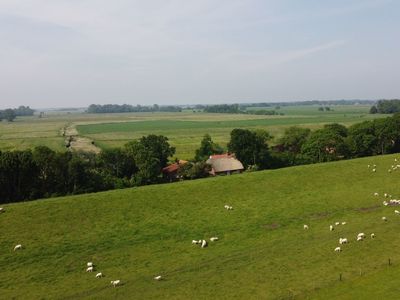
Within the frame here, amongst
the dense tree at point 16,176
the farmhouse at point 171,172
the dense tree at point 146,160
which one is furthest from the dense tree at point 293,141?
the dense tree at point 16,176

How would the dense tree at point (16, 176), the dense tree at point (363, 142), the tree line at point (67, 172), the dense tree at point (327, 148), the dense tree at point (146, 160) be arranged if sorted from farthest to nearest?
the dense tree at point (363, 142) < the dense tree at point (327, 148) < the dense tree at point (146, 160) < the tree line at point (67, 172) < the dense tree at point (16, 176)

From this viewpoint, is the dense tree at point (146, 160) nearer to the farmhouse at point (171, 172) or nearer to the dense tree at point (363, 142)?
the farmhouse at point (171, 172)

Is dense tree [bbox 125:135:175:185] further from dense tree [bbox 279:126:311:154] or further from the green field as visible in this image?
dense tree [bbox 279:126:311:154]

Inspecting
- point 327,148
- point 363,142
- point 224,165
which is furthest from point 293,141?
point 224,165

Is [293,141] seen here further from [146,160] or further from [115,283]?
[115,283]

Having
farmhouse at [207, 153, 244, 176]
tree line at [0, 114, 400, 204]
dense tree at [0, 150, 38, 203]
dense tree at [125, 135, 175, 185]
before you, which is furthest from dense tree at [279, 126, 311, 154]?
dense tree at [0, 150, 38, 203]

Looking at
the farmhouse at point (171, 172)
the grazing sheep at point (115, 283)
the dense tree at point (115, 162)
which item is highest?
the dense tree at point (115, 162)
